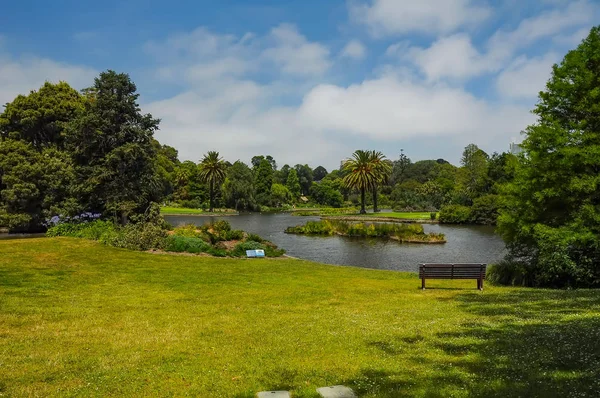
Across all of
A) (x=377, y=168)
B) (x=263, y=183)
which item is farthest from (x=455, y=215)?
(x=263, y=183)

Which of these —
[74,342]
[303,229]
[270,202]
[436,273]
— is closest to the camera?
[74,342]

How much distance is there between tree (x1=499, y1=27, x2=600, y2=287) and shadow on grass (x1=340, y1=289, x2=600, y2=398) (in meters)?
8.05

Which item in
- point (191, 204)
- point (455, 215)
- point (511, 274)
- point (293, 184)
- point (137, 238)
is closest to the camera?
point (511, 274)

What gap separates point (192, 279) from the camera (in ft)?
56.7

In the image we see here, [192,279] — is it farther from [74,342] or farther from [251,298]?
Result: [74,342]

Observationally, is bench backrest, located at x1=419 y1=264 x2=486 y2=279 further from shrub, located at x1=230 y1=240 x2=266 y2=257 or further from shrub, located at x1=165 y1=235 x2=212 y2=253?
shrub, located at x1=165 y1=235 x2=212 y2=253

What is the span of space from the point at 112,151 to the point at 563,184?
28349 mm

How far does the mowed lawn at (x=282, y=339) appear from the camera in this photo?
6.18m

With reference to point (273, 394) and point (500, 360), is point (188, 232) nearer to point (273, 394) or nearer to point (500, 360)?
point (273, 394)

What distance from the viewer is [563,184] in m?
18.4

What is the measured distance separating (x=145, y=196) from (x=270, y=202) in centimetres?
8513

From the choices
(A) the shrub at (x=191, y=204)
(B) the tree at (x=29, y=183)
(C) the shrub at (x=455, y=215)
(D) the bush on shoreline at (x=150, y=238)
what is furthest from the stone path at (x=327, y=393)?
→ (A) the shrub at (x=191, y=204)

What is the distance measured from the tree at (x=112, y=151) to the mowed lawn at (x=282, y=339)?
50.1 ft

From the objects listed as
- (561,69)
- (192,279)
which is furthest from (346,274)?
(561,69)
